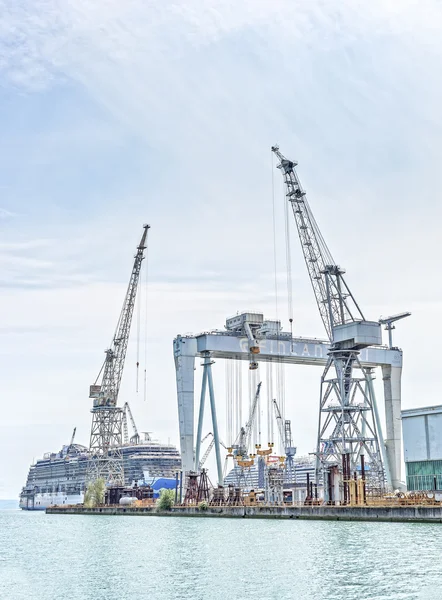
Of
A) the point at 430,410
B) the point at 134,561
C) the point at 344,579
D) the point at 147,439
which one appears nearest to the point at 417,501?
the point at 430,410

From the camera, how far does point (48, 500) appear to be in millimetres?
Result: 175375

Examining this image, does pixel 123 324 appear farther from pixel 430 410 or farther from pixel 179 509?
pixel 430 410

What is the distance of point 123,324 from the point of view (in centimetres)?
12812

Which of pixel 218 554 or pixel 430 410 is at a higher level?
pixel 430 410

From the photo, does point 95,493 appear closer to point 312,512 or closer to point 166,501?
point 166,501

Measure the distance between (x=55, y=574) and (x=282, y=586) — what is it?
12.0 metres

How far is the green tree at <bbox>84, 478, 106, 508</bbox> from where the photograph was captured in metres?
122

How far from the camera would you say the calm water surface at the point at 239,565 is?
31203 mm

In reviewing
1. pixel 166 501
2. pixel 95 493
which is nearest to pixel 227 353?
pixel 166 501

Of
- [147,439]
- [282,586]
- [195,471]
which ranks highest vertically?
[147,439]

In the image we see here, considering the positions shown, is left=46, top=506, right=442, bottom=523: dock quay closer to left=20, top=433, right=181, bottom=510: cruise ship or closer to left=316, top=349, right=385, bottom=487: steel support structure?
left=316, top=349, right=385, bottom=487: steel support structure

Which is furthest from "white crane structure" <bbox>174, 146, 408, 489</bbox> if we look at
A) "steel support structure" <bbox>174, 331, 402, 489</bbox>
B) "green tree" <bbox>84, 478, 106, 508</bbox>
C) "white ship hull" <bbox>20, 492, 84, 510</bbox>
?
"white ship hull" <bbox>20, 492, 84, 510</bbox>

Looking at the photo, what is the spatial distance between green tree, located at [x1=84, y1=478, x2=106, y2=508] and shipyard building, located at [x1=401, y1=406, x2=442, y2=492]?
193ft

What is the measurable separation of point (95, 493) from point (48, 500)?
57.1 m
